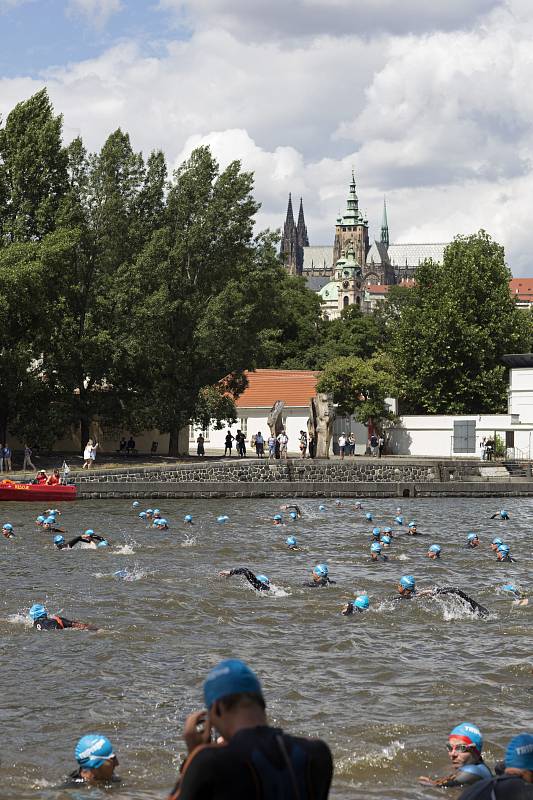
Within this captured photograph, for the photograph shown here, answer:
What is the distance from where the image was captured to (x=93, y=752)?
1026 centimetres

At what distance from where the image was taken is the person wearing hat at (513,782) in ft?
17.7

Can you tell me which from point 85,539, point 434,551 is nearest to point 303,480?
point 434,551

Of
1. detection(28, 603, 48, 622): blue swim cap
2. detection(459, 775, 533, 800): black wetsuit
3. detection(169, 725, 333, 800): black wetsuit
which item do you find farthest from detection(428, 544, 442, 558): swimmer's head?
detection(169, 725, 333, 800): black wetsuit

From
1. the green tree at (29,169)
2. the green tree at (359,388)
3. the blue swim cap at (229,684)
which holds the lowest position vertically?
the blue swim cap at (229,684)

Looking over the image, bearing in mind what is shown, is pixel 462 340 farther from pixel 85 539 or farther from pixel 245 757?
pixel 245 757

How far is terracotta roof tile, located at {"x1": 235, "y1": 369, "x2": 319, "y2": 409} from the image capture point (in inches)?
2844

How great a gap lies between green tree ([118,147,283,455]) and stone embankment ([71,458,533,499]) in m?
6.07

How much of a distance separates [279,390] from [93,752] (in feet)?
209

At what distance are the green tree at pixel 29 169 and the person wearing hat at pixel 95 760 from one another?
40656mm

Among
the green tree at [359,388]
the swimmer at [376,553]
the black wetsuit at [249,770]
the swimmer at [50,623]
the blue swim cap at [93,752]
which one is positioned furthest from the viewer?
the green tree at [359,388]

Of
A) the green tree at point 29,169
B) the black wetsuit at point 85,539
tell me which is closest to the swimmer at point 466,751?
the black wetsuit at point 85,539

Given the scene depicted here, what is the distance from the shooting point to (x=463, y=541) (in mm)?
33125

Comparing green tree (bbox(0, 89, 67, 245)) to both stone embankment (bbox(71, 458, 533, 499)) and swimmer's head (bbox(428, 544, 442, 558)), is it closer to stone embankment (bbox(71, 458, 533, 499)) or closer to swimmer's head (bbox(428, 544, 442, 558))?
stone embankment (bbox(71, 458, 533, 499))

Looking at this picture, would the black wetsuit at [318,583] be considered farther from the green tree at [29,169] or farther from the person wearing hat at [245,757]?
the green tree at [29,169]
